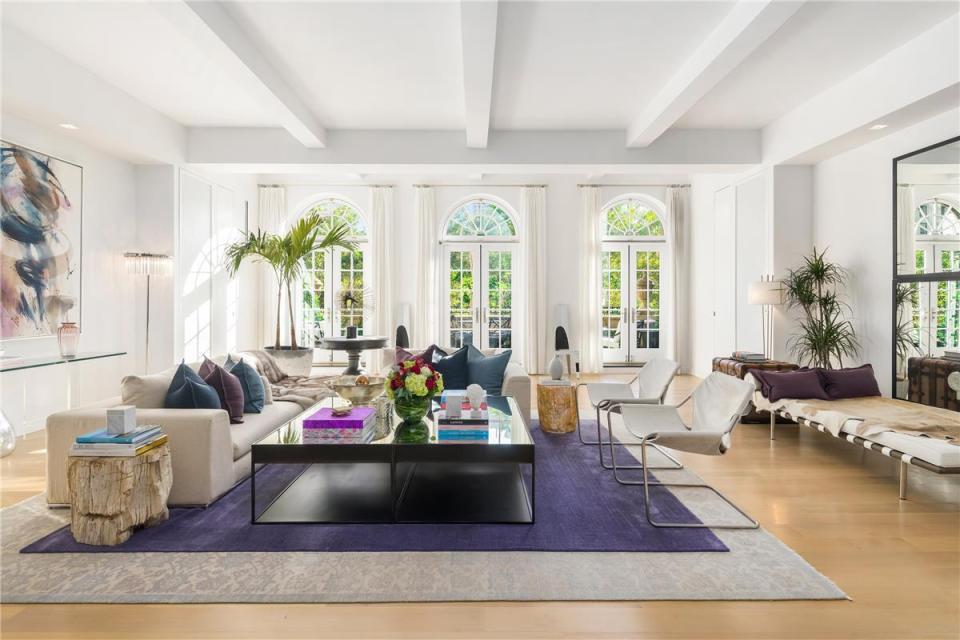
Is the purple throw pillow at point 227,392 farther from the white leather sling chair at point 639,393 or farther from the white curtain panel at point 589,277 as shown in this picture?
the white curtain panel at point 589,277

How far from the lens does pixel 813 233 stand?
19.8 ft

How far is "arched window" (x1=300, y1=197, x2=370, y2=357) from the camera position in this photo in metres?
8.84

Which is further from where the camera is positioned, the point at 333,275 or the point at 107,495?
the point at 333,275

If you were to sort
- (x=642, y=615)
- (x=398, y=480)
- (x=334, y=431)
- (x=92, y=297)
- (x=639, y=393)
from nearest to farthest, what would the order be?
(x=642, y=615) → (x=334, y=431) → (x=398, y=480) → (x=639, y=393) → (x=92, y=297)

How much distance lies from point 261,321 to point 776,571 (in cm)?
809

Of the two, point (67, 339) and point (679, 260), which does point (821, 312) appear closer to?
point (679, 260)

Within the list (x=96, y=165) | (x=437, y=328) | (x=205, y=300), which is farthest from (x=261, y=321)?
(x=96, y=165)

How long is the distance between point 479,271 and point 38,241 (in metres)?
5.70

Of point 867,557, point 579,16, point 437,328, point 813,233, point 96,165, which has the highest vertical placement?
point 579,16

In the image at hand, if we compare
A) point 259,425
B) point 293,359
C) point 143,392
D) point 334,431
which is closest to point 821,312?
point 334,431

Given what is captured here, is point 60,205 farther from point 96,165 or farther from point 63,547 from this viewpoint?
point 63,547

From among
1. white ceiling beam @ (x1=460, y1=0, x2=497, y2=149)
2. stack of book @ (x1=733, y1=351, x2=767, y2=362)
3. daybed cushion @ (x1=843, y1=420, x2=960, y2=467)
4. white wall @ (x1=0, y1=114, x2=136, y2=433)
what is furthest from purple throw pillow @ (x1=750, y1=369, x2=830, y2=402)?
white wall @ (x1=0, y1=114, x2=136, y2=433)

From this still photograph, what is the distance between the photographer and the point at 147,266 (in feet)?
18.4

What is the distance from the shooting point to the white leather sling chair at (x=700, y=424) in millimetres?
2822
